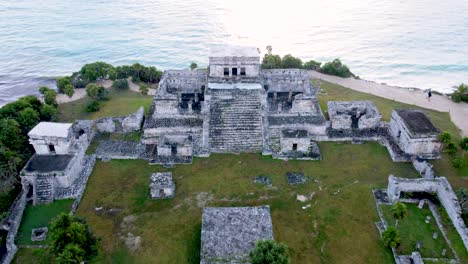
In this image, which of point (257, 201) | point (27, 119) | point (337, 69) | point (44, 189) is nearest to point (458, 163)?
point (257, 201)

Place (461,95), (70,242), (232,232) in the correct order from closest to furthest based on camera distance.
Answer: (70,242) → (232,232) → (461,95)

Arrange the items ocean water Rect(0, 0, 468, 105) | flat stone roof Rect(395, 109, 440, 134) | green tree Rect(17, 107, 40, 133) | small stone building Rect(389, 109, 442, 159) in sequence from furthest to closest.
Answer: ocean water Rect(0, 0, 468, 105)
green tree Rect(17, 107, 40, 133)
flat stone roof Rect(395, 109, 440, 134)
small stone building Rect(389, 109, 442, 159)

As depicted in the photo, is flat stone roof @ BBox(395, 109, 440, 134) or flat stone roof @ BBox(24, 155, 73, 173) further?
flat stone roof @ BBox(395, 109, 440, 134)

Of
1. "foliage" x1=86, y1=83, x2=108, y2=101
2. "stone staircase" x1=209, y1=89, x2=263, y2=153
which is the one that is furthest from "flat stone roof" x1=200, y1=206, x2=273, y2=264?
"foliage" x1=86, y1=83, x2=108, y2=101

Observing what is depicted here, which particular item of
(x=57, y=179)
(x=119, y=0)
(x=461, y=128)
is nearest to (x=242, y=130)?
(x=57, y=179)

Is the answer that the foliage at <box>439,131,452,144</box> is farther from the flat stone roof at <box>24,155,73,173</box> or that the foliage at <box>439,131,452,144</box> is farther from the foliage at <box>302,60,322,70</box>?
the flat stone roof at <box>24,155,73,173</box>

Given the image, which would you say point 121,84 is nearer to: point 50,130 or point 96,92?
point 96,92
